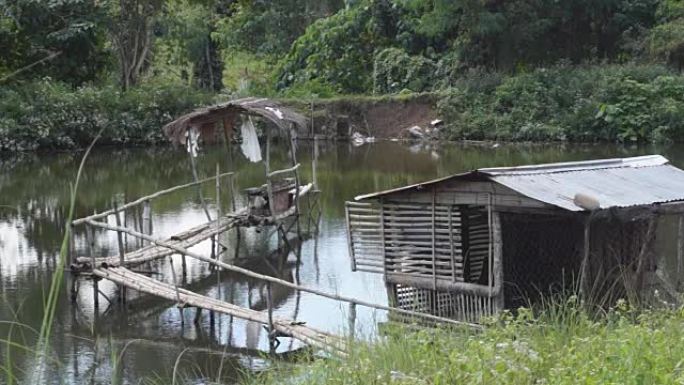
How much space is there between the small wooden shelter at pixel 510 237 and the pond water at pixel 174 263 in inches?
32.0

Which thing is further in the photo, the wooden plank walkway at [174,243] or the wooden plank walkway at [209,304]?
the wooden plank walkway at [174,243]

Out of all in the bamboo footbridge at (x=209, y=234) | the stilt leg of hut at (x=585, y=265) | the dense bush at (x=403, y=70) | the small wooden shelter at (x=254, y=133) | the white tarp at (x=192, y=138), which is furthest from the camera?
the dense bush at (x=403, y=70)

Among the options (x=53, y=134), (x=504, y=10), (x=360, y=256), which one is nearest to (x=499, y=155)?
(x=504, y=10)

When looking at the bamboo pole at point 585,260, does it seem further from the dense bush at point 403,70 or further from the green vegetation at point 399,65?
the dense bush at point 403,70

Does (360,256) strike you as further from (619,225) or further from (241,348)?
(619,225)

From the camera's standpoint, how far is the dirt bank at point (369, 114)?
3500 cm

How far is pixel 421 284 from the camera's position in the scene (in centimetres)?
1057

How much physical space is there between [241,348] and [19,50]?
23.6 m

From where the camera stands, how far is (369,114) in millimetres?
35500

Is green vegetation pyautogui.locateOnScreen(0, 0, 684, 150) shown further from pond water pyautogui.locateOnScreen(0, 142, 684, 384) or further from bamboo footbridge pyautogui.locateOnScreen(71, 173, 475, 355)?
bamboo footbridge pyautogui.locateOnScreen(71, 173, 475, 355)

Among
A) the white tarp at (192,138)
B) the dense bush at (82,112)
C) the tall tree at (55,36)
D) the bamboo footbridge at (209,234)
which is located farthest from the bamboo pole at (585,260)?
the tall tree at (55,36)

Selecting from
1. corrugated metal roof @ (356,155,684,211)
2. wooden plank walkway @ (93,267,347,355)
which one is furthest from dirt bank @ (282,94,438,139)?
corrugated metal roof @ (356,155,684,211)

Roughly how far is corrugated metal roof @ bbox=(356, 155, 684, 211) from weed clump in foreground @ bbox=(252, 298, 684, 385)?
10.1ft

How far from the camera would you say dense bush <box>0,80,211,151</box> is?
2944 cm
